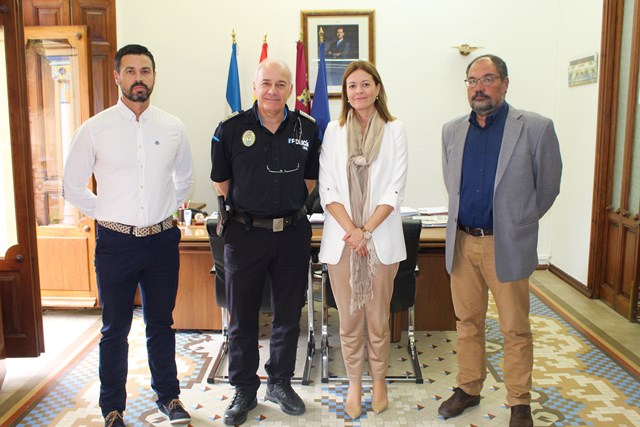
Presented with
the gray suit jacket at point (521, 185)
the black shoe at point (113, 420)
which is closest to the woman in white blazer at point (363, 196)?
the gray suit jacket at point (521, 185)

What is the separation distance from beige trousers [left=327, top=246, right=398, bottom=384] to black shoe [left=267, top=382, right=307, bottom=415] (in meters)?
0.28

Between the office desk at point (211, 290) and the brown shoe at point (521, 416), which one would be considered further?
the office desk at point (211, 290)

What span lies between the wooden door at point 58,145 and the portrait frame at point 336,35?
6.58 feet

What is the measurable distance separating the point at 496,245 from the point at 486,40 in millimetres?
3390

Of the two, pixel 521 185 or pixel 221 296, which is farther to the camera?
pixel 221 296

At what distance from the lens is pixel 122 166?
2441 mm

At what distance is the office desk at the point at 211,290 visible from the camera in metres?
3.75

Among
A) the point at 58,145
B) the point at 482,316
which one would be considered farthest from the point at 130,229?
→ the point at 58,145

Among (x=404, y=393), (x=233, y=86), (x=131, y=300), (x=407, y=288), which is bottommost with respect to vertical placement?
(x=404, y=393)

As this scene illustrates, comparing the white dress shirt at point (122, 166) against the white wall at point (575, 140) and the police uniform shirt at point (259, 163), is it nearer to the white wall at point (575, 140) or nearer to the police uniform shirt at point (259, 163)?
the police uniform shirt at point (259, 163)

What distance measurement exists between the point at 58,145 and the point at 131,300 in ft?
7.52

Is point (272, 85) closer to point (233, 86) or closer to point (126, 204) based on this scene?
point (126, 204)

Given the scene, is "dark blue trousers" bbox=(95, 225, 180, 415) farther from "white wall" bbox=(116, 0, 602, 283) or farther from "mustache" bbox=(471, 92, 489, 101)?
"white wall" bbox=(116, 0, 602, 283)

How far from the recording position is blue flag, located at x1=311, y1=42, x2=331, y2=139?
509cm
